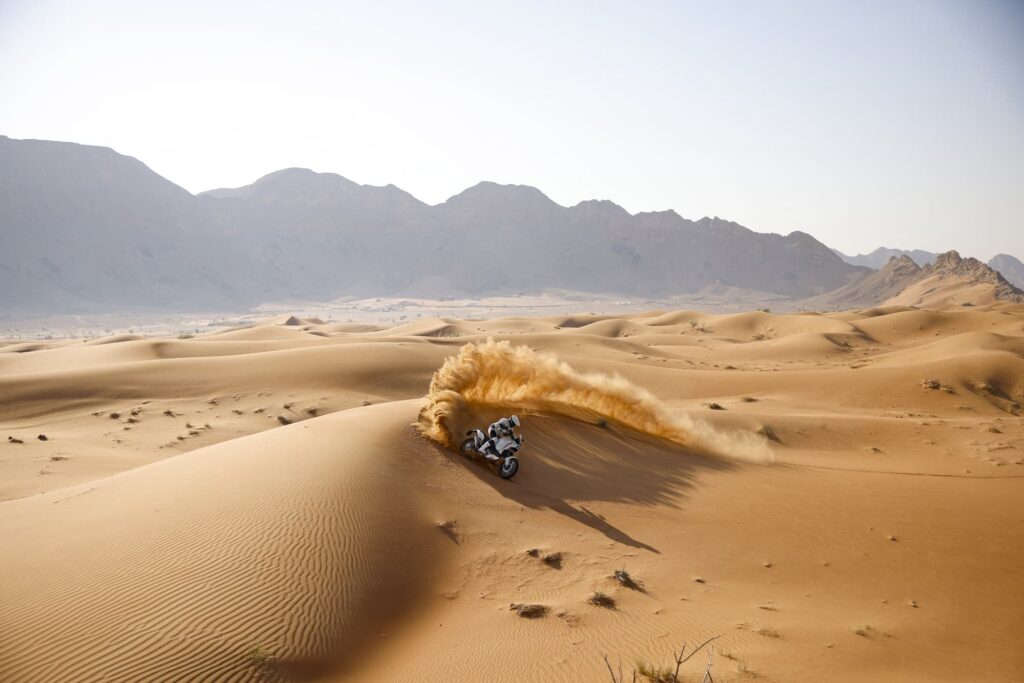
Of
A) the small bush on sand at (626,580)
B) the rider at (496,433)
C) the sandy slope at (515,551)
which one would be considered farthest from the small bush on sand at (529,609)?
the rider at (496,433)

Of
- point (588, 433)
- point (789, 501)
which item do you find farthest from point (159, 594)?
point (789, 501)

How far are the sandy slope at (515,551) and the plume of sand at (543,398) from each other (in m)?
0.12

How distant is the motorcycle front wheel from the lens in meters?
7.69

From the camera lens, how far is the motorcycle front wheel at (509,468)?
7691mm

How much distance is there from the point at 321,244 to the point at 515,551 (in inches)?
4954

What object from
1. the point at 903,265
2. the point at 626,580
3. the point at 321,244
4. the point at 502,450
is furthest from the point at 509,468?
the point at 321,244

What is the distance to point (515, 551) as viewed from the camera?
19.7 ft

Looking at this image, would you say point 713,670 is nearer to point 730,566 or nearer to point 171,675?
point 730,566

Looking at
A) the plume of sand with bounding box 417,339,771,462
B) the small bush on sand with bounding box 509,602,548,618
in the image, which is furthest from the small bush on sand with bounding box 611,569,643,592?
the plume of sand with bounding box 417,339,771,462

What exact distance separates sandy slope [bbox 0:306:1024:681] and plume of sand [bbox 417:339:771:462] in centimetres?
12

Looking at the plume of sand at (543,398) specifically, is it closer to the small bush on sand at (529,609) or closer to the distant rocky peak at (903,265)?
the small bush on sand at (529,609)

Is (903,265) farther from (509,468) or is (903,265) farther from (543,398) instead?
(509,468)

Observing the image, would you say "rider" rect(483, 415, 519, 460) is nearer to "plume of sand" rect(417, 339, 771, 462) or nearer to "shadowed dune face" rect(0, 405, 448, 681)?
"plume of sand" rect(417, 339, 771, 462)

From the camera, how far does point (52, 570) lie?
4.46 meters
